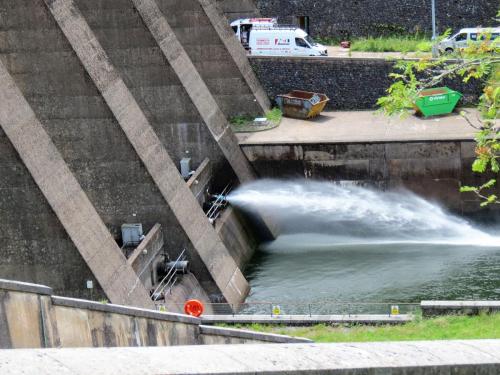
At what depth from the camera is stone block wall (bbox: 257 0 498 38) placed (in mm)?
40312

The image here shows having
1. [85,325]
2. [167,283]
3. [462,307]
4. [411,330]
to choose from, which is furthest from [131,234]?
[462,307]

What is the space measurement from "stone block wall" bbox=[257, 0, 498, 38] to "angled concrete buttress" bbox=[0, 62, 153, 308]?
955 inches

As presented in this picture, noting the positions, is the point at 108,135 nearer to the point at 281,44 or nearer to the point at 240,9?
the point at 281,44

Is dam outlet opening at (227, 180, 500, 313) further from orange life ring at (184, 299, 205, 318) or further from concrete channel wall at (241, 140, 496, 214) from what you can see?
orange life ring at (184, 299, 205, 318)

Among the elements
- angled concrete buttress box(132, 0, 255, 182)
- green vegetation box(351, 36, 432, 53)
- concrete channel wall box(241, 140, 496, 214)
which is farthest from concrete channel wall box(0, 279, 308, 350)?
green vegetation box(351, 36, 432, 53)

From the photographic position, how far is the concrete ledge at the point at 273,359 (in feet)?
14.0

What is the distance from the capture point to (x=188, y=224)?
2334cm

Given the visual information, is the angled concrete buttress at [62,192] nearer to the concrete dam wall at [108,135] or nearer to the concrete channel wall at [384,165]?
the concrete dam wall at [108,135]

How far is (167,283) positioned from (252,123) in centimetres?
1189

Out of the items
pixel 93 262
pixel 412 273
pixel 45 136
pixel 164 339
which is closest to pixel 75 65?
pixel 45 136

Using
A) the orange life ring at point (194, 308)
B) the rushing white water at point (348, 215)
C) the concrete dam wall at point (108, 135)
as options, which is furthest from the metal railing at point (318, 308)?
the rushing white water at point (348, 215)

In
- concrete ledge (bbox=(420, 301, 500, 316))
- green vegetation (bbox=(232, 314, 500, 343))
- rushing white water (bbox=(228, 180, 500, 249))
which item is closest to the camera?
green vegetation (bbox=(232, 314, 500, 343))

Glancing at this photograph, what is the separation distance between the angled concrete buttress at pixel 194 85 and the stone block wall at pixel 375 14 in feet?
39.7

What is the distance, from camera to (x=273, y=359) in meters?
4.51
